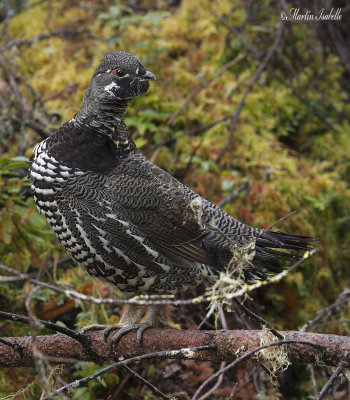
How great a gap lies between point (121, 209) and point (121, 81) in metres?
0.80

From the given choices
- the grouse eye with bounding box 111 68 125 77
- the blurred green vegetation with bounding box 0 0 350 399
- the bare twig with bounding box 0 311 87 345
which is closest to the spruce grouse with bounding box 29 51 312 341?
the grouse eye with bounding box 111 68 125 77

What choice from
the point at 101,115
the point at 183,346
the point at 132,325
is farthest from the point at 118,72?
the point at 183,346

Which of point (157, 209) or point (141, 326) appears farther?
point (157, 209)

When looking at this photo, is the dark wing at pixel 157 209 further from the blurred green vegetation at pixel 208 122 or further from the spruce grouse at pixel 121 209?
the blurred green vegetation at pixel 208 122

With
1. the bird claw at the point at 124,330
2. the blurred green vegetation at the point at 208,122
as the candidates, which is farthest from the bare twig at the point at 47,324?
the blurred green vegetation at the point at 208,122

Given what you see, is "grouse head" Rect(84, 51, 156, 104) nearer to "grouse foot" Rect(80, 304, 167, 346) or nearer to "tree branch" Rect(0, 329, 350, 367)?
"grouse foot" Rect(80, 304, 167, 346)

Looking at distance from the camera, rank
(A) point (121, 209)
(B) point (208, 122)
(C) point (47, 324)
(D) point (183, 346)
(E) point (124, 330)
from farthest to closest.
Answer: (B) point (208, 122), (A) point (121, 209), (E) point (124, 330), (D) point (183, 346), (C) point (47, 324)

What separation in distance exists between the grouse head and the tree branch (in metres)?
1.46

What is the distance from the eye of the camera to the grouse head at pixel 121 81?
10.7 feet

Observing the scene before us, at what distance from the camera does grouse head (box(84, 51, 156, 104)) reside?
326cm

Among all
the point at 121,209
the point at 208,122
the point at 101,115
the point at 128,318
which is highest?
the point at 208,122

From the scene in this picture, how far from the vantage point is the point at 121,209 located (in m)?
3.22

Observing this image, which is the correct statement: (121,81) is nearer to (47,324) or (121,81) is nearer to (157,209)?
(157,209)

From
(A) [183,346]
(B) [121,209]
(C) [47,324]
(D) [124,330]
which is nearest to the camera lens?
(C) [47,324]
